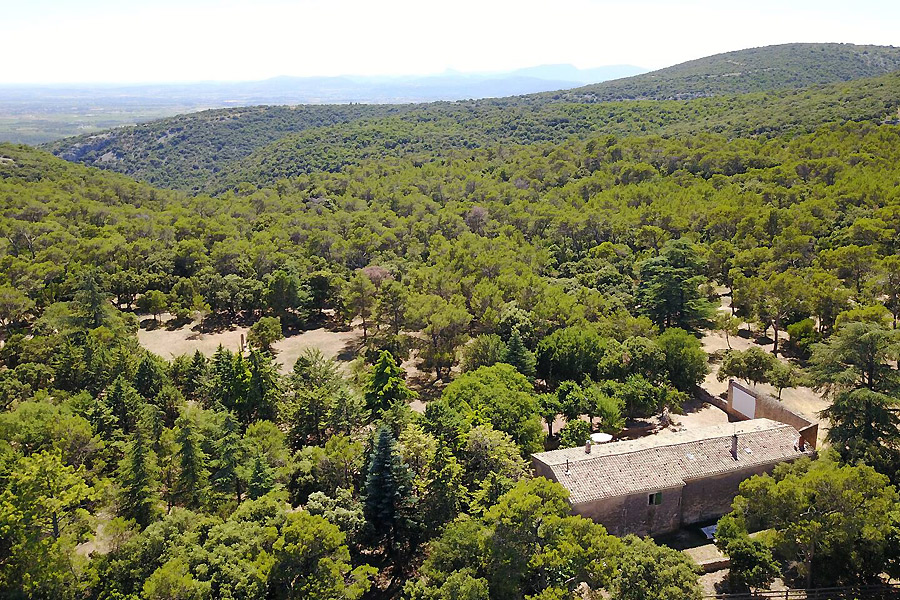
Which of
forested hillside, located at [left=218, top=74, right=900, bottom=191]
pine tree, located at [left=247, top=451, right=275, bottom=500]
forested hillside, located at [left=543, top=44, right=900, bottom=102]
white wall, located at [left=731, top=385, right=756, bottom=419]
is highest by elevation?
forested hillside, located at [left=543, top=44, right=900, bottom=102]

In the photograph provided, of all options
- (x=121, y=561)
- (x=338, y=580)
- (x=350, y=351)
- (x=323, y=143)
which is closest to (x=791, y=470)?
(x=338, y=580)

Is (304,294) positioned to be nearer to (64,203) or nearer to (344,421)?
(344,421)

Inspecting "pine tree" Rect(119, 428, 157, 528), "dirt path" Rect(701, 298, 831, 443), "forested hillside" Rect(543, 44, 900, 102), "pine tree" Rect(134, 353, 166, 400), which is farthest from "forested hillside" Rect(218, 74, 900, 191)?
"pine tree" Rect(119, 428, 157, 528)

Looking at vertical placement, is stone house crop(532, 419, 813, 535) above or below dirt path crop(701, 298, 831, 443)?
above

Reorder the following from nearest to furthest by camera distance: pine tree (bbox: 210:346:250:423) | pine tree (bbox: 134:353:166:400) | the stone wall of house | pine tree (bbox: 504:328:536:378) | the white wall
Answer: the stone wall of house, pine tree (bbox: 210:346:250:423), the white wall, pine tree (bbox: 134:353:166:400), pine tree (bbox: 504:328:536:378)

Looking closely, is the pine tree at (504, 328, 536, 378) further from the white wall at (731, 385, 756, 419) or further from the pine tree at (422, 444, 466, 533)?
the pine tree at (422, 444, 466, 533)

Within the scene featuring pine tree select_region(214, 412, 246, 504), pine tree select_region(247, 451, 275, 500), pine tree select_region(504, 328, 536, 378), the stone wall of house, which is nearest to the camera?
the stone wall of house
